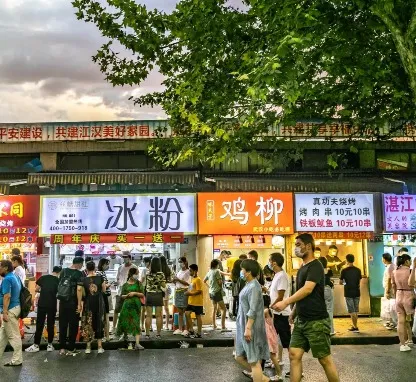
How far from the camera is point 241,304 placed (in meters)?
7.64

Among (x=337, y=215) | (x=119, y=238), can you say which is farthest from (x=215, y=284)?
(x=337, y=215)

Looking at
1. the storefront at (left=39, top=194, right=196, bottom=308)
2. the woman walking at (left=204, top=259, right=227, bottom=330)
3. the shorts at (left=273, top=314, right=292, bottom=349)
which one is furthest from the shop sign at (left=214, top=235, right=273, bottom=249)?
the shorts at (left=273, top=314, right=292, bottom=349)

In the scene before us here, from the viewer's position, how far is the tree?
8.03m

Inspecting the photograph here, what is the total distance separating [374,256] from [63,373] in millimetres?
10407

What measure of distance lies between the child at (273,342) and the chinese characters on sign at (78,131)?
8.33 meters

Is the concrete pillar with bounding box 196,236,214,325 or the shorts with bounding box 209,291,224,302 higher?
the concrete pillar with bounding box 196,236,214,325

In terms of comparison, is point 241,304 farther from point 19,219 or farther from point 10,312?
point 19,219

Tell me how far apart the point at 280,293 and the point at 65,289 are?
16.2 feet

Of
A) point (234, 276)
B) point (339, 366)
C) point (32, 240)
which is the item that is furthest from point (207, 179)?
point (339, 366)

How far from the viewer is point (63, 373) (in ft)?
29.9

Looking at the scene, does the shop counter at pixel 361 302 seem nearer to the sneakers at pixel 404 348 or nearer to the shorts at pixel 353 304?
the shorts at pixel 353 304

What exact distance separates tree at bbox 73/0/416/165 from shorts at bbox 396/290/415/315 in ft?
12.3

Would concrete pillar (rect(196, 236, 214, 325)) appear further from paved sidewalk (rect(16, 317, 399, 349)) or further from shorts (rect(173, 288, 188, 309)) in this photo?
paved sidewalk (rect(16, 317, 399, 349))

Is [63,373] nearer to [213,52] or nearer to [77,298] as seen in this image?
[77,298]
